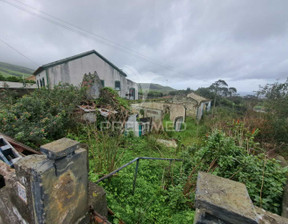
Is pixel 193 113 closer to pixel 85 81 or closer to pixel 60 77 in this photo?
pixel 85 81

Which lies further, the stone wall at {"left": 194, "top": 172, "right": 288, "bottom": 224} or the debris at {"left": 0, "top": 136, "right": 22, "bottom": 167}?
the debris at {"left": 0, "top": 136, "right": 22, "bottom": 167}

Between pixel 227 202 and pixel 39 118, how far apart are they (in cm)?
529

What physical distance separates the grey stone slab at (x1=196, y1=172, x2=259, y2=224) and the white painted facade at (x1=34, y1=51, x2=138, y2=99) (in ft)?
26.8

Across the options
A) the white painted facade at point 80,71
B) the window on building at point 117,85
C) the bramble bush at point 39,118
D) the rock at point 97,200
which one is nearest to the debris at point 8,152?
the bramble bush at point 39,118

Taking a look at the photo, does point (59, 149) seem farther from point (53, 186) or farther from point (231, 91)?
point (231, 91)

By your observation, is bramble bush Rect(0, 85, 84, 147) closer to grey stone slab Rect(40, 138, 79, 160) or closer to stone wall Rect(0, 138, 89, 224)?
stone wall Rect(0, 138, 89, 224)

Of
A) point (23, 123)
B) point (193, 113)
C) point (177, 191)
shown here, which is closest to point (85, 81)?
point (23, 123)

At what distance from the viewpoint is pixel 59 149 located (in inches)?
34.8

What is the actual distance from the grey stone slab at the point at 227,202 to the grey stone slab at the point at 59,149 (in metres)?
0.99

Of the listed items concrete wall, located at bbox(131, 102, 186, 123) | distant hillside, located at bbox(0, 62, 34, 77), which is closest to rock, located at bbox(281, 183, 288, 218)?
concrete wall, located at bbox(131, 102, 186, 123)

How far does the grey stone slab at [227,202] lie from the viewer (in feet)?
2.42

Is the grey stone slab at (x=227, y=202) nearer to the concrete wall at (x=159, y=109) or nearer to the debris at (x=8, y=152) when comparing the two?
the debris at (x=8, y=152)

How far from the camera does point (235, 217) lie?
0.75 meters

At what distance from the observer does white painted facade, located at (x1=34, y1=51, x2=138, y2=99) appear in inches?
355
